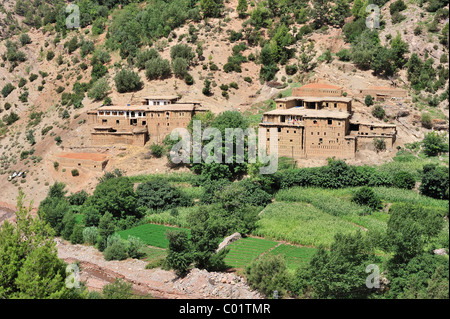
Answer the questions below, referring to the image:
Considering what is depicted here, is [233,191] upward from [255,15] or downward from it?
downward

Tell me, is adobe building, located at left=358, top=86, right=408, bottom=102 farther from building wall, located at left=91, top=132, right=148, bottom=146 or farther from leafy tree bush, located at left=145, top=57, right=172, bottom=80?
leafy tree bush, located at left=145, top=57, right=172, bottom=80

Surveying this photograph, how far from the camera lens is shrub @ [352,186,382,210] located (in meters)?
31.8

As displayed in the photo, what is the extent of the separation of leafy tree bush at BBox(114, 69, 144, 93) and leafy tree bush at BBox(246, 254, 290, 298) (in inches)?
1180

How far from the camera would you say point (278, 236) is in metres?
29.8

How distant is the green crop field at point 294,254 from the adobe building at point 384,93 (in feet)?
55.5

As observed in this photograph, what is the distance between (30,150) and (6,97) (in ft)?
49.8

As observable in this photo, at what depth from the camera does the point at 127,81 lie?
161ft

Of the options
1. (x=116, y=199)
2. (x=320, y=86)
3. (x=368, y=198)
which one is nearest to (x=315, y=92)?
(x=320, y=86)

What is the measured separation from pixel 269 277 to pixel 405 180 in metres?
14.5

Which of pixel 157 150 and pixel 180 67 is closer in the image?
pixel 157 150

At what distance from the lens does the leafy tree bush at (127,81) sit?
4900 centimetres

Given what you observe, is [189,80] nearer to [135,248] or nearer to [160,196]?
[160,196]
